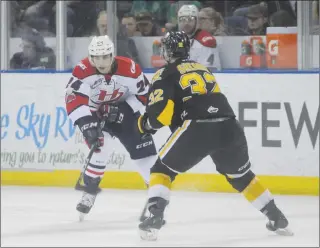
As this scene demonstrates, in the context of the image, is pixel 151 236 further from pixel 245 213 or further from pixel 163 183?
pixel 245 213

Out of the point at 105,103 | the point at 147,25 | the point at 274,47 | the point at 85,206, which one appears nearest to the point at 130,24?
the point at 147,25

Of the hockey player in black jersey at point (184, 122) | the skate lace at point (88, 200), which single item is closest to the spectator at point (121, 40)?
the skate lace at point (88, 200)

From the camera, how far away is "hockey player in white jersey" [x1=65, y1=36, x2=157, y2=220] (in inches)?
254

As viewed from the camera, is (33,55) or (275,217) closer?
(275,217)

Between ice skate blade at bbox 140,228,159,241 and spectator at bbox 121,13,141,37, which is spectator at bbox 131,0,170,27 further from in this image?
ice skate blade at bbox 140,228,159,241

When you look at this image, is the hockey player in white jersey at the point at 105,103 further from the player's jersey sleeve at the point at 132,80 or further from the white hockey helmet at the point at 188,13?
the white hockey helmet at the point at 188,13

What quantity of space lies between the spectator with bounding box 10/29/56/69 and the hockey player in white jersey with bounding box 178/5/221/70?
113cm

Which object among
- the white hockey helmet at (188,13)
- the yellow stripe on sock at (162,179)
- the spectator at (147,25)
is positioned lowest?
the yellow stripe on sock at (162,179)

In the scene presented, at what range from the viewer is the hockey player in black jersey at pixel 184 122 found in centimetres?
561

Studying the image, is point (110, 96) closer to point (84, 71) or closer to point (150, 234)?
point (84, 71)

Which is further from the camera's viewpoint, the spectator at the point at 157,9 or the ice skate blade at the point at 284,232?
the spectator at the point at 157,9

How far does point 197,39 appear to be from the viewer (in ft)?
25.6

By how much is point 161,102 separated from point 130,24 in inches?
108

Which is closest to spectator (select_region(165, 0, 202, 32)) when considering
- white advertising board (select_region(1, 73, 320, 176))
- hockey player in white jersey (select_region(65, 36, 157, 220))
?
white advertising board (select_region(1, 73, 320, 176))
